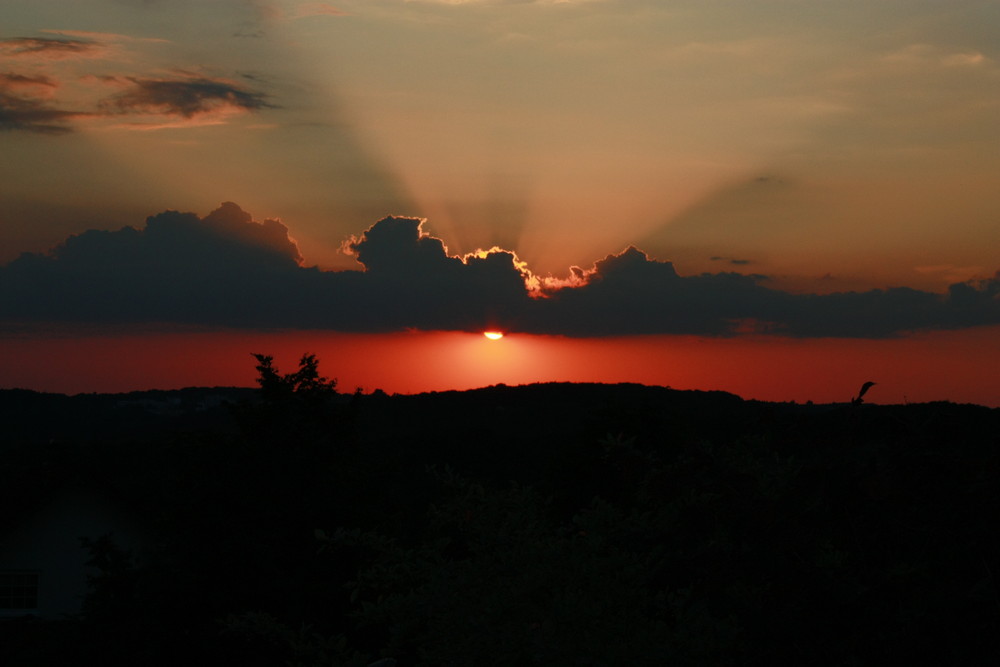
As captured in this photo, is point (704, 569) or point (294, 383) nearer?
point (704, 569)

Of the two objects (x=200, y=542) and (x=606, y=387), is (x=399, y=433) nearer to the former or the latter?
(x=606, y=387)

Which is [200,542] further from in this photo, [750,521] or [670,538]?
[750,521]

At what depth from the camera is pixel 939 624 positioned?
6.57 m

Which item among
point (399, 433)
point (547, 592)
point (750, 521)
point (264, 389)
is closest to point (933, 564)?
point (750, 521)

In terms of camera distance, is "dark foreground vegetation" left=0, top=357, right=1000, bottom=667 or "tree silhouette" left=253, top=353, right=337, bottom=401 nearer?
"dark foreground vegetation" left=0, top=357, right=1000, bottom=667

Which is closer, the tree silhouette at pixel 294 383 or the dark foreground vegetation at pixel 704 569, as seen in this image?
the dark foreground vegetation at pixel 704 569

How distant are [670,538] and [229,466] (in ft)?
31.0

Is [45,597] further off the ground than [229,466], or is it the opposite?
[229,466]

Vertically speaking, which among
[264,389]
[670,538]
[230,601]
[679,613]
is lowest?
[230,601]

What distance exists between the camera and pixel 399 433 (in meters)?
97.1

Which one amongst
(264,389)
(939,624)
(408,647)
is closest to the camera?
(939,624)

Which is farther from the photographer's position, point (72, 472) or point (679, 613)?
point (72, 472)

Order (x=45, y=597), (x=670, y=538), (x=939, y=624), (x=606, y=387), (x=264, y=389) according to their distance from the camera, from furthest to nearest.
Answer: (x=606, y=387), (x=45, y=597), (x=264, y=389), (x=670, y=538), (x=939, y=624)

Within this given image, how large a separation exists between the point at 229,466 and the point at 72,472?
16076 mm
